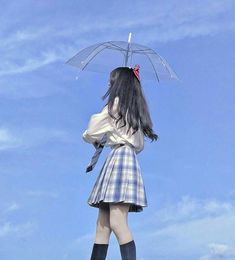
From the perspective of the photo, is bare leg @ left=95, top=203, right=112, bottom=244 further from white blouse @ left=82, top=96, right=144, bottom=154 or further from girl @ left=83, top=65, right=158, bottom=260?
white blouse @ left=82, top=96, right=144, bottom=154

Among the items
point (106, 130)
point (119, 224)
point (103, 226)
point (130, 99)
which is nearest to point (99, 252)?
point (103, 226)

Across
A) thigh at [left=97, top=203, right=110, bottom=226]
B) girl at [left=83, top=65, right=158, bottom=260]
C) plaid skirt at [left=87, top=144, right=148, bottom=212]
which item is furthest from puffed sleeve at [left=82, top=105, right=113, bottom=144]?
thigh at [left=97, top=203, right=110, bottom=226]

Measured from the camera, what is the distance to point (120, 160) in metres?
5.00

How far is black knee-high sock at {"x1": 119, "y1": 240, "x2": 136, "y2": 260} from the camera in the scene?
4.88 metres

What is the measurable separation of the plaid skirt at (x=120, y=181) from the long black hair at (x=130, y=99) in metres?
0.24

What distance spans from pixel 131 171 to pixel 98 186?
32 cm

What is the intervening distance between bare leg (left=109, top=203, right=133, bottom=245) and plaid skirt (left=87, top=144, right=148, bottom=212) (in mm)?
85

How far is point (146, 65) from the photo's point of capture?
5793 mm

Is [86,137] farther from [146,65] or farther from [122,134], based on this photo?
[146,65]

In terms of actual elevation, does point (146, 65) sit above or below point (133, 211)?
above

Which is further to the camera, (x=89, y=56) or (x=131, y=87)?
(x=89, y=56)

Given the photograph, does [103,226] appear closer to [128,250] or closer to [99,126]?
[128,250]

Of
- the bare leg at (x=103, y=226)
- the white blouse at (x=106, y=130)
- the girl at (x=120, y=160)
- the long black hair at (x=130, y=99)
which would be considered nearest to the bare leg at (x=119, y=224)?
the girl at (x=120, y=160)

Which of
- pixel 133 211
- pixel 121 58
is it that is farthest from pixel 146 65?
pixel 133 211
